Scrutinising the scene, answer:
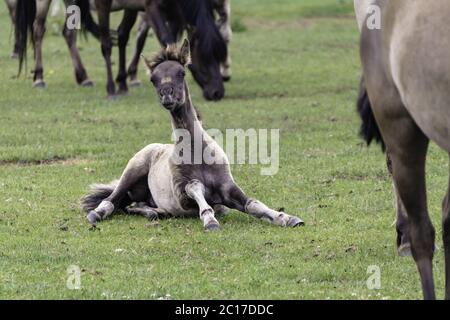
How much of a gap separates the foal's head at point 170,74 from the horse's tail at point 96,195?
1.13 metres

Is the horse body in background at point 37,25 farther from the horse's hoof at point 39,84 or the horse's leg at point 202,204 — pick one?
the horse's leg at point 202,204

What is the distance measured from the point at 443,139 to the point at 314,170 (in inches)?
210

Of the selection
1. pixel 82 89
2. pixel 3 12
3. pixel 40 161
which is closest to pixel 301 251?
pixel 40 161

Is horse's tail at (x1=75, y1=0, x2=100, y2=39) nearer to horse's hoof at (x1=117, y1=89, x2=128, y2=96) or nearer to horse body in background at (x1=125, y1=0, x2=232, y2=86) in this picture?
horse body in background at (x1=125, y1=0, x2=232, y2=86)

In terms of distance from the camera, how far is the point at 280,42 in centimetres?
2245

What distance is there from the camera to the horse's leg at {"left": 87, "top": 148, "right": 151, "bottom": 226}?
9.04 metres

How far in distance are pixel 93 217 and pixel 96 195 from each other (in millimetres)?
576

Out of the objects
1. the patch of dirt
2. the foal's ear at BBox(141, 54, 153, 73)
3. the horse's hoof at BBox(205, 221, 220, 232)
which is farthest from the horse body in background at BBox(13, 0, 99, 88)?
the horse's hoof at BBox(205, 221, 220, 232)

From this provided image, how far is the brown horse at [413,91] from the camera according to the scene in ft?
17.1

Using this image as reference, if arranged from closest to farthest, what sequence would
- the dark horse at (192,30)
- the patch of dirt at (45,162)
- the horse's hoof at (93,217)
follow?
1. the horse's hoof at (93,217)
2. the patch of dirt at (45,162)
3. the dark horse at (192,30)

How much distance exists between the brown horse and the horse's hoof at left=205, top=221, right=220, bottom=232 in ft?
7.71

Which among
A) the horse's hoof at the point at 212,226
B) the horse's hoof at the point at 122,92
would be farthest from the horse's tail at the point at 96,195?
the horse's hoof at the point at 122,92

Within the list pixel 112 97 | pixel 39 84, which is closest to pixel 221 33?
pixel 112 97
